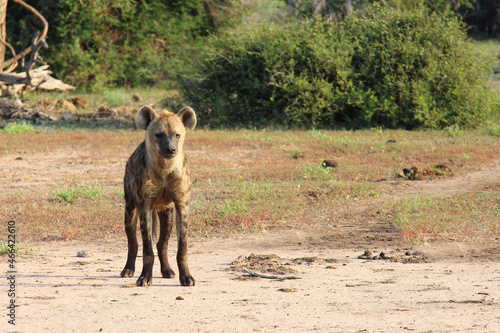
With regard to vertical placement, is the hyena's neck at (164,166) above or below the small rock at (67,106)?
above

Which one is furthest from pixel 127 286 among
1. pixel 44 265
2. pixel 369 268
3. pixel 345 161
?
pixel 345 161

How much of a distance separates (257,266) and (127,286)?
1095 mm

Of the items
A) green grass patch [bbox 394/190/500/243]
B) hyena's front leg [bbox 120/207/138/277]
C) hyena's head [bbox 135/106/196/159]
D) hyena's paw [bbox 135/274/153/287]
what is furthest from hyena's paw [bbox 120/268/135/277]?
green grass patch [bbox 394/190/500/243]

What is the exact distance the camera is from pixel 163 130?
4.58 m

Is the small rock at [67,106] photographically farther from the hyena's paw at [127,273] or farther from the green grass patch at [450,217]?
the hyena's paw at [127,273]

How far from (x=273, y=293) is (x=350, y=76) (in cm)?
984

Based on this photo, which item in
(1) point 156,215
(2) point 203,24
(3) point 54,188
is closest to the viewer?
(1) point 156,215

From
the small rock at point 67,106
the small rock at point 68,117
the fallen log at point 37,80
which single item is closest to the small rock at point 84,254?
the small rock at point 68,117

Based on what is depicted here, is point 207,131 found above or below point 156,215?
below

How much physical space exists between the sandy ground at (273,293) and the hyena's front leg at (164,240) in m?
0.09

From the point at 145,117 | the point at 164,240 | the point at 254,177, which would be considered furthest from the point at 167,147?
the point at 254,177

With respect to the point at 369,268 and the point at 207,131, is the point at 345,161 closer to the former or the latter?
the point at 207,131

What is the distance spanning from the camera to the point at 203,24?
20.1 metres

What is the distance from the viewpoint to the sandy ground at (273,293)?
3.83 metres
